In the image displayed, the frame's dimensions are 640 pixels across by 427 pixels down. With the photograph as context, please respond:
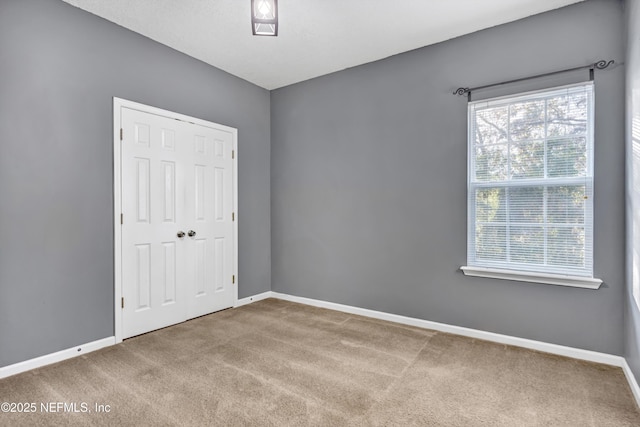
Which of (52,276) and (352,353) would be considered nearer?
(52,276)

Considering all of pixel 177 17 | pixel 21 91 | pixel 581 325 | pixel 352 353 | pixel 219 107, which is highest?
pixel 177 17

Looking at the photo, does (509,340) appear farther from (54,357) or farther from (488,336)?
(54,357)

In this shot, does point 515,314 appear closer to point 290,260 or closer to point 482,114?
point 482,114

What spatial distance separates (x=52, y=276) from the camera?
2.50m

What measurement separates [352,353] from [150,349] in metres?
1.69

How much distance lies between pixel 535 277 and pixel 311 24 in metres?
2.88

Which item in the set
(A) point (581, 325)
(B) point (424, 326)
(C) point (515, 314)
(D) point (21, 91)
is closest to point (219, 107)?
(D) point (21, 91)

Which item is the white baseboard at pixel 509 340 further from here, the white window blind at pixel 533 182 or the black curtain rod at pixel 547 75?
the black curtain rod at pixel 547 75

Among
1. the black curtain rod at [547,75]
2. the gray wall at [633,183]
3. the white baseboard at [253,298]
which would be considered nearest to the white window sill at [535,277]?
the gray wall at [633,183]

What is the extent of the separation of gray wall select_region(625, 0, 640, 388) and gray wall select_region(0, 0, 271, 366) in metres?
3.74

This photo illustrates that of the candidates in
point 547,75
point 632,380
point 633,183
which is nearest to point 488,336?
point 632,380

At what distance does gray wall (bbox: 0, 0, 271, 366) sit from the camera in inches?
90.7

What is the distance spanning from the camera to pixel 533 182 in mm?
2688

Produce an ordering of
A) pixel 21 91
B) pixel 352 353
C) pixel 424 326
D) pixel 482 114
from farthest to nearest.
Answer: pixel 424 326, pixel 482 114, pixel 352 353, pixel 21 91
